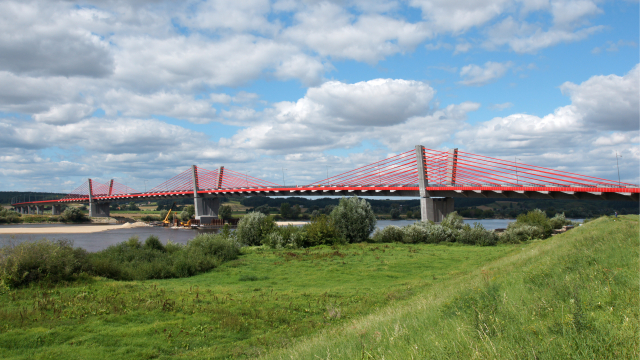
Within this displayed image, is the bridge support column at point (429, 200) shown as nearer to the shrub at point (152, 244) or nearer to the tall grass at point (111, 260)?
the tall grass at point (111, 260)

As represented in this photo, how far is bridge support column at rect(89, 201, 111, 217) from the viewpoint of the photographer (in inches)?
4124

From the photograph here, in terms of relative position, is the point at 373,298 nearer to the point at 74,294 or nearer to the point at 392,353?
the point at 392,353

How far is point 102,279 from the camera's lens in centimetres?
1747

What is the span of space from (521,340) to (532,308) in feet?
4.95

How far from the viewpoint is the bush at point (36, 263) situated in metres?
14.5

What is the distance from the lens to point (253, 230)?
3766 cm

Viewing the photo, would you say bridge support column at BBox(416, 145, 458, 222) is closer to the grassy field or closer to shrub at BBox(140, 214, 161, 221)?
the grassy field

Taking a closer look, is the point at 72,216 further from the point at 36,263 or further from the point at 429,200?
the point at 36,263

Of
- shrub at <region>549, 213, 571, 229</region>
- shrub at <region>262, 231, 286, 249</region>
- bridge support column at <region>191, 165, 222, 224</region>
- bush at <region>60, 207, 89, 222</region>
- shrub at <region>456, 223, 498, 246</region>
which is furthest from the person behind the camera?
bush at <region>60, 207, 89, 222</region>

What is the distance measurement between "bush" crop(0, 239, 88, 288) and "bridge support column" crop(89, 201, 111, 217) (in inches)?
3965

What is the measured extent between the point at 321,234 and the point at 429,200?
16252 mm

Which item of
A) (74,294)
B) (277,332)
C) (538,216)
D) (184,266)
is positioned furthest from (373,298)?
(538,216)

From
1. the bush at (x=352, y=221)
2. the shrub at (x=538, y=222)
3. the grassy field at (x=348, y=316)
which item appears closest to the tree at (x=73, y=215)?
the bush at (x=352, y=221)

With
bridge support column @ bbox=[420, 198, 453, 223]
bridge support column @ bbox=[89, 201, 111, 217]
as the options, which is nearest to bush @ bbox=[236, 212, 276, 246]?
bridge support column @ bbox=[420, 198, 453, 223]
